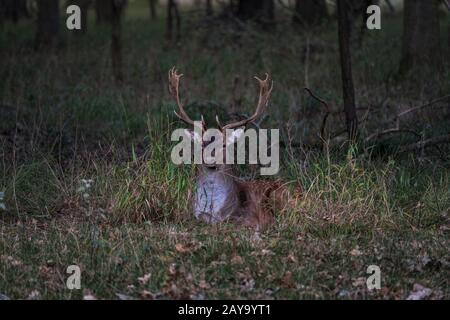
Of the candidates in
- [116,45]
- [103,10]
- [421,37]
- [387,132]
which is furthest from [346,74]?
[103,10]

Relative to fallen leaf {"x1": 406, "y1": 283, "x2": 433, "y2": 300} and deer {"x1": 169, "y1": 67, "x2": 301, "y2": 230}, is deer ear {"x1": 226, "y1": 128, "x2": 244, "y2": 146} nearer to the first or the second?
deer {"x1": 169, "y1": 67, "x2": 301, "y2": 230}

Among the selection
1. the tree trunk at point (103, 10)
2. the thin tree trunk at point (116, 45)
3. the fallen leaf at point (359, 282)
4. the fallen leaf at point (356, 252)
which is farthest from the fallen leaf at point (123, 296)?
the tree trunk at point (103, 10)

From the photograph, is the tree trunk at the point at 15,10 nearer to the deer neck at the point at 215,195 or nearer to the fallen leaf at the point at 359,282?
the deer neck at the point at 215,195

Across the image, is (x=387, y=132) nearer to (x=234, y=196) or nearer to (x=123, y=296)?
(x=234, y=196)

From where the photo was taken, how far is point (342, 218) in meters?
8.45

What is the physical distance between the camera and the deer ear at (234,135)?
8.65 metres

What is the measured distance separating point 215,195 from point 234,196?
0.22m

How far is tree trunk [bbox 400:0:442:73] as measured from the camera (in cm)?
1409

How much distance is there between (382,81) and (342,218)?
6.06 metres

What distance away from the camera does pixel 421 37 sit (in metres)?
14.1

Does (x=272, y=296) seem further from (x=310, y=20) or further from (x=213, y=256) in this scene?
(x=310, y=20)

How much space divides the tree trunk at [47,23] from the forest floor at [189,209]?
426 cm

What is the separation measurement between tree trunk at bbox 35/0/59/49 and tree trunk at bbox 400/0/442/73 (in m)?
7.02
